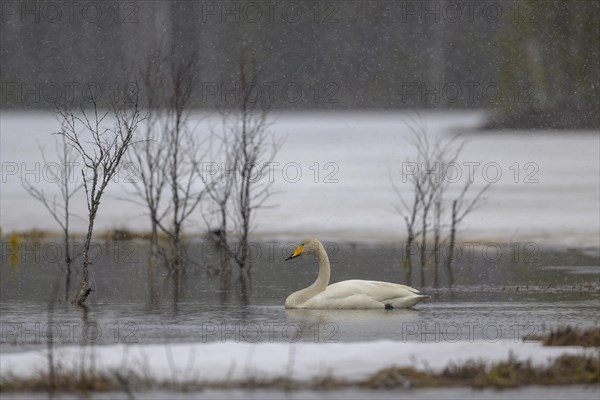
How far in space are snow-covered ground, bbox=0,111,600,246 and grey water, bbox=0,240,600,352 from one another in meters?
2.26

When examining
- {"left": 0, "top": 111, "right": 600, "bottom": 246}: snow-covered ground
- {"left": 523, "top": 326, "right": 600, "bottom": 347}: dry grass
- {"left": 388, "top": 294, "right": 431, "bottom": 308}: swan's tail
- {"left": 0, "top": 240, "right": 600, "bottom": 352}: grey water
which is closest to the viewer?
{"left": 523, "top": 326, "right": 600, "bottom": 347}: dry grass

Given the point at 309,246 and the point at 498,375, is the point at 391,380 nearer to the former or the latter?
the point at 498,375

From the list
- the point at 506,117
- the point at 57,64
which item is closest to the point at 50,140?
the point at 506,117

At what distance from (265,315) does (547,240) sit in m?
11.8

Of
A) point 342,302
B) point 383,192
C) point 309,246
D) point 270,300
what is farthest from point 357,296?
point 383,192

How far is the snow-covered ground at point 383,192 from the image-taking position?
97.8 ft

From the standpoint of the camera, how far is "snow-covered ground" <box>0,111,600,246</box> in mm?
29797

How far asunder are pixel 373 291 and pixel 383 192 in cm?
2496

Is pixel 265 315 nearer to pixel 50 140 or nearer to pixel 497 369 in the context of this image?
pixel 497 369

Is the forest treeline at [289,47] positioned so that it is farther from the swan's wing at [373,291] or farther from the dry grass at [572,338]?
the dry grass at [572,338]

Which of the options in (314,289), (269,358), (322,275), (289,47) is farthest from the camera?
(289,47)

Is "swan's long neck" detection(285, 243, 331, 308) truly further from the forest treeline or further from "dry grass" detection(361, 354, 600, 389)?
the forest treeline

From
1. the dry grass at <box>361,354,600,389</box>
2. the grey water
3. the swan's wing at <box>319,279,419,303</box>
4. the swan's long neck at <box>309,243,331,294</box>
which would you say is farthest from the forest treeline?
the dry grass at <box>361,354,600,389</box>

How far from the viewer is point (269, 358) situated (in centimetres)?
1203
